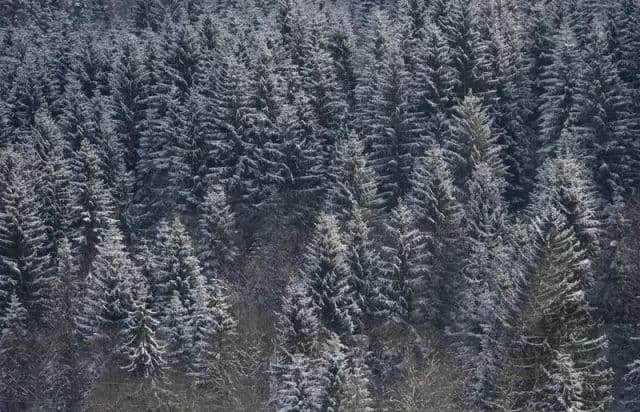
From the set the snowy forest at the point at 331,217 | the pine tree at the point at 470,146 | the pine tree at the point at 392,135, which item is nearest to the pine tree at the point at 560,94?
the snowy forest at the point at 331,217

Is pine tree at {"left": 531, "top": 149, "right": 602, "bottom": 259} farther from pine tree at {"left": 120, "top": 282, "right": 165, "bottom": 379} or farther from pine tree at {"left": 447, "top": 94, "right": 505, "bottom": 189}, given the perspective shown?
pine tree at {"left": 120, "top": 282, "right": 165, "bottom": 379}

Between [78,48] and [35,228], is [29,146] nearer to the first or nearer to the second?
[35,228]

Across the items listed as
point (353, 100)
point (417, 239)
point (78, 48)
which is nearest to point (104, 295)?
point (417, 239)

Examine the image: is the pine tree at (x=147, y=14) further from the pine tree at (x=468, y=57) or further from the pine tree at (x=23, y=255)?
the pine tree at (x=23, y=255)

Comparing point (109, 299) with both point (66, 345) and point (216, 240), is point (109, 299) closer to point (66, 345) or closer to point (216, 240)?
point (66, 345)

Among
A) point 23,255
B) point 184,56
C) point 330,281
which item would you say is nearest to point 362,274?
point 330,281

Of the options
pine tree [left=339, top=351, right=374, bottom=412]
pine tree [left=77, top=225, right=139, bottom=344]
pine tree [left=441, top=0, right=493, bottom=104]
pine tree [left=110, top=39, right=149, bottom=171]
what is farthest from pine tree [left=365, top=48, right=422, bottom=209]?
pine tree [left=339, top=351, right=374, bottom=412]
